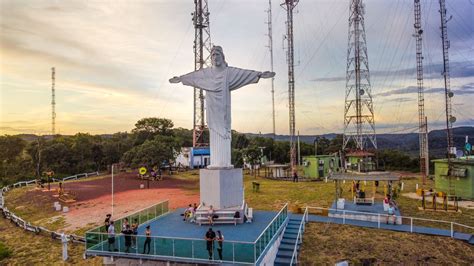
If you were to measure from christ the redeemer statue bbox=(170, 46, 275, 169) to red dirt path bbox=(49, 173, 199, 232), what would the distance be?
487 inches

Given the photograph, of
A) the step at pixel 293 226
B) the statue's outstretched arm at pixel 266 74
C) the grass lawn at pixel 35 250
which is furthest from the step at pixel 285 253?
the grass lawn at pixel 35 250

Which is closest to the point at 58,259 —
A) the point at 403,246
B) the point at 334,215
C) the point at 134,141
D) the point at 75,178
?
the point at 334,215

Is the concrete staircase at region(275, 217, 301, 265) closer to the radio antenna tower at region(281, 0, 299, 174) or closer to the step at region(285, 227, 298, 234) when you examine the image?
the step at region(285, 227, 298, 234)

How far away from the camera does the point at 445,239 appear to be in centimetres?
2014

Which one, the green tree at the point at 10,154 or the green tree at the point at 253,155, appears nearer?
the green tree at the point at 253,155

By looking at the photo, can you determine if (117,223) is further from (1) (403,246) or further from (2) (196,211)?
(1) (403,246)

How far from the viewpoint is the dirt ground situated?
28531 millimetres

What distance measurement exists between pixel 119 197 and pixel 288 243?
23359 millimetres

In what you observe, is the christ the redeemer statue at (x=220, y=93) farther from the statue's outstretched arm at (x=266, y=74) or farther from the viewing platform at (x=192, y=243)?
the viewing platform at (x=192, y=243)

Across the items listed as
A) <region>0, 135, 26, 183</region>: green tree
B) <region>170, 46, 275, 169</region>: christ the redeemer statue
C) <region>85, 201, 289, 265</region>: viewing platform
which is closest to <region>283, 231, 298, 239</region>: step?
<region>85, 201, 289, 265</region>: viewing platform

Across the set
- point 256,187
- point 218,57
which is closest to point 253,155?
point 256,187

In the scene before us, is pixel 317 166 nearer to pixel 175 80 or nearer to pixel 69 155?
pixel 175 80

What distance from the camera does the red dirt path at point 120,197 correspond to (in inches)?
1130

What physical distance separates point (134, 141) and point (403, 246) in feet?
220
